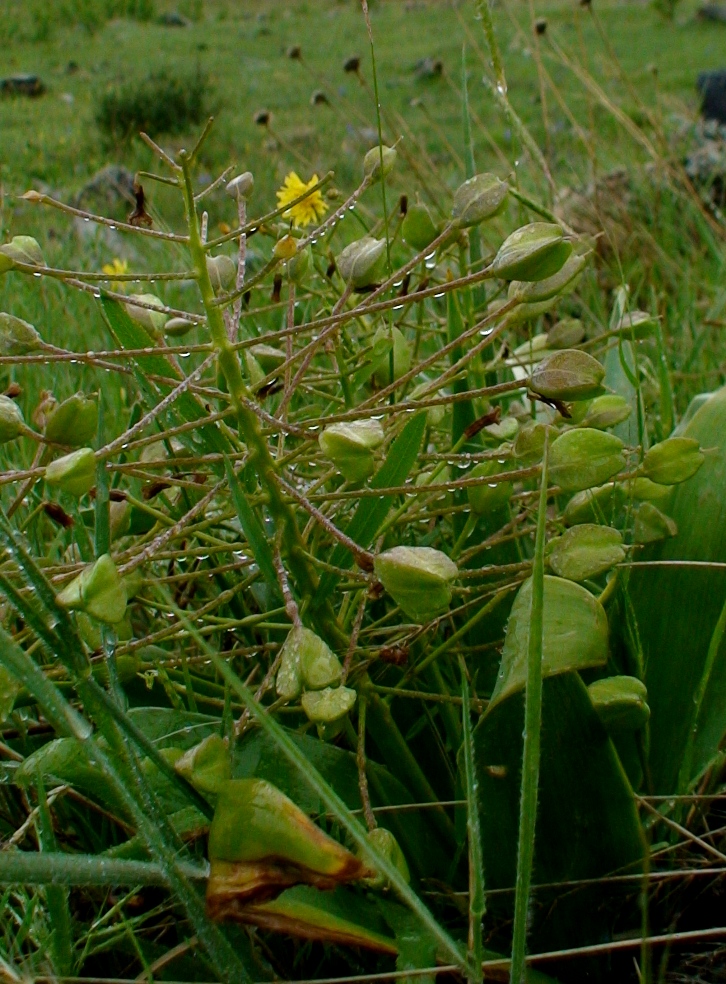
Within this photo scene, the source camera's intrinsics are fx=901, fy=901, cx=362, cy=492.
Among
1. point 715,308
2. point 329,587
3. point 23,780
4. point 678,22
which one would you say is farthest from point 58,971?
point 678,22

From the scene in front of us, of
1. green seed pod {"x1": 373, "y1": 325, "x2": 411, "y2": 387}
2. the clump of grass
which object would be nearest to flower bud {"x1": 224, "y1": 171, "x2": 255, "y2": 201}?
green seed pod {"x1": 373, "y1": 325, "x2": 411, "y2": 387}

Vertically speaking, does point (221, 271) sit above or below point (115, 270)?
above

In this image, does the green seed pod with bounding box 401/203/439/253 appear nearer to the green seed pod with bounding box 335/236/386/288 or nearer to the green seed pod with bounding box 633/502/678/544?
the green seed pod with bounding box 335/236/386/288

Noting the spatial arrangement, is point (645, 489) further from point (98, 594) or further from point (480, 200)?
point (98, 594)

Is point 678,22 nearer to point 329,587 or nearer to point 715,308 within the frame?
point 715,308

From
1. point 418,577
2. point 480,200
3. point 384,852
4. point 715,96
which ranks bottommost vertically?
point 715,96

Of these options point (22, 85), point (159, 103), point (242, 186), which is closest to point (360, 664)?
point (242, 186)

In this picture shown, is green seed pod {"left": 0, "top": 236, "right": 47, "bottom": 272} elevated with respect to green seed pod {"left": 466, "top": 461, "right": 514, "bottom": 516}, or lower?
elevated
